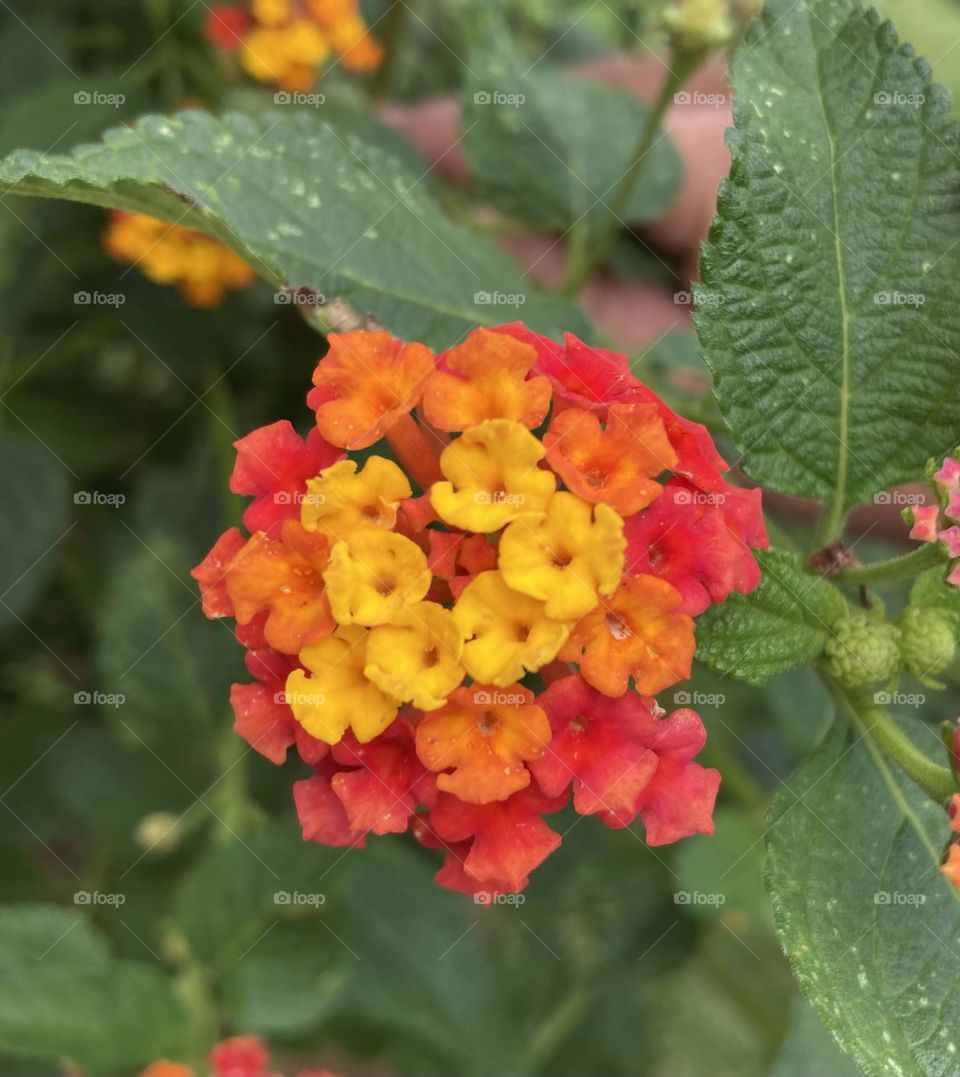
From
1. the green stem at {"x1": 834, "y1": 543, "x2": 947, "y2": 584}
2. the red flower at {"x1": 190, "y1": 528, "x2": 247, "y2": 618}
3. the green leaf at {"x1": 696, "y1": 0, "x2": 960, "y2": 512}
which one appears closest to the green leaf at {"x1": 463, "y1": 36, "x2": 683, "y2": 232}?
the green leaf at {"x1": 696, "y1": 0, "x2": 960, "y2": 512}

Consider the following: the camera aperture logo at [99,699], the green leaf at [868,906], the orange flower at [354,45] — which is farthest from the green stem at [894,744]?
the orange flower at [354,45]

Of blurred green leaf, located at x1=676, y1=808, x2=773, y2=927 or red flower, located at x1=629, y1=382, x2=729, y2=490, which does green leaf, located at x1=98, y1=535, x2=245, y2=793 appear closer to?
blurred green leaf, located at x1=676, y1=808, x2=773, y2=927

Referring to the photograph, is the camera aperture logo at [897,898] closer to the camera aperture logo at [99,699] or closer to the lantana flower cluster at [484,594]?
the lantana flower cluster at [484,594]

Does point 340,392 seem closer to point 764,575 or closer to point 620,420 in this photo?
point 620,420

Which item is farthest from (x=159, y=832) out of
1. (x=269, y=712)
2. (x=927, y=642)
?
(x=927, y=642)

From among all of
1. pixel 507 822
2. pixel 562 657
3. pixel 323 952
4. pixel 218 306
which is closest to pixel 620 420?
pixel 562 657

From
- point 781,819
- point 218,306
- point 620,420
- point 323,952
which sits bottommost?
point 323,952
